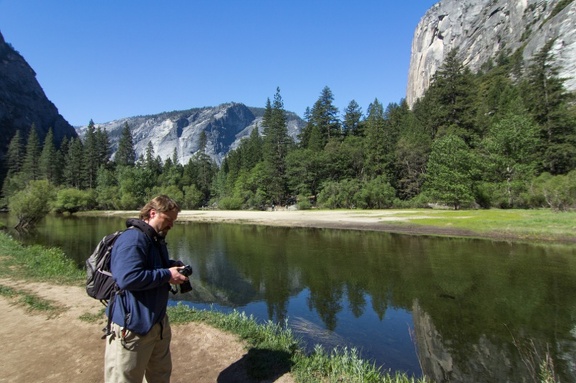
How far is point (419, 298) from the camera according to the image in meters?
12.1

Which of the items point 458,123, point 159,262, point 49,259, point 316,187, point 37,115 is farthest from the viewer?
point 37,115

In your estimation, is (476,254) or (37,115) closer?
(476,254)

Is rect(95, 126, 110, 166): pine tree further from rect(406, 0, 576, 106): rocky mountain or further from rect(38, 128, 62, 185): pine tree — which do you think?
rect(406, 0, 576, 106): rocky mountain

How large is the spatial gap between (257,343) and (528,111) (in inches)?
2522

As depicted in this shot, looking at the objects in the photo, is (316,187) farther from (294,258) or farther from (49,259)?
(49,259)

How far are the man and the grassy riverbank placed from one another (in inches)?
97.8

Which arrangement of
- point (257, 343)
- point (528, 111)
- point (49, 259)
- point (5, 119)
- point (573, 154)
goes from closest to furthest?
point (257, 343), point (49, 259), point (573, 154), point (528, 111), point (5, 119)

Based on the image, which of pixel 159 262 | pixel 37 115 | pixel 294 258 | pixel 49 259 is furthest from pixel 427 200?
pixel 37 115

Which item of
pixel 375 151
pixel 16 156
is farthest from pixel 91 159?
pixel 375 151

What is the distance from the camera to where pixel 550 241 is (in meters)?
22.5

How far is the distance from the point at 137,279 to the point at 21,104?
549 ft

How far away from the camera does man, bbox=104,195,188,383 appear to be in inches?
129

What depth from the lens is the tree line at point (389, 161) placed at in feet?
148

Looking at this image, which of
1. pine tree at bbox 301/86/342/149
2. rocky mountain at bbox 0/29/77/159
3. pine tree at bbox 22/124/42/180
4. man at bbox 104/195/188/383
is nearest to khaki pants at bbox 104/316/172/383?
man at bbox 104/195/188/383
